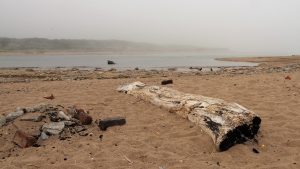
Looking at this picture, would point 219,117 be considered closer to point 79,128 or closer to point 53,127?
point 79,128

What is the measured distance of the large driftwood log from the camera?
19.2ft

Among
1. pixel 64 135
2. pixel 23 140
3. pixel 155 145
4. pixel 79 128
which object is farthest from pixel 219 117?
pixel 23 140

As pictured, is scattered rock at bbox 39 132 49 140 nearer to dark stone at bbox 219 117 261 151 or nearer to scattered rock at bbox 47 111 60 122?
scattered rock at bbox 47 111 60 122

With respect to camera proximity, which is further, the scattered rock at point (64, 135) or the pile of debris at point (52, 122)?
the scattered rock at point (64, 135)

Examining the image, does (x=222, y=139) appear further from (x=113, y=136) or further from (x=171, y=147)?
(x=113, y=136)

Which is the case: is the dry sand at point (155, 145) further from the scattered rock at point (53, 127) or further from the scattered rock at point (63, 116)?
the scattered rock at point (63, 116)

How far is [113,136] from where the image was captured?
21.5 ft

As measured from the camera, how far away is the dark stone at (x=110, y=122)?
6.92 metres

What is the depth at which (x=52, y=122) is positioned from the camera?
22.6 ft

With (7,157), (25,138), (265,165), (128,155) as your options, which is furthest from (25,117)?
(265,165)

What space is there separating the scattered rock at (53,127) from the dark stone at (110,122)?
756 mm

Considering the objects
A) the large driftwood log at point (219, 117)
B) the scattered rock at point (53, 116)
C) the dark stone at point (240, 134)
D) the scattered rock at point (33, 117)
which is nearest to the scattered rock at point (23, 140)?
the scattered rock at point (33, 117)

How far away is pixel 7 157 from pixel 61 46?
7347 inches

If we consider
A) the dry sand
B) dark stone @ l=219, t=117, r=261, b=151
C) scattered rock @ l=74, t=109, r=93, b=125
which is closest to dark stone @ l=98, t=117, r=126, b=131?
the dry sand
